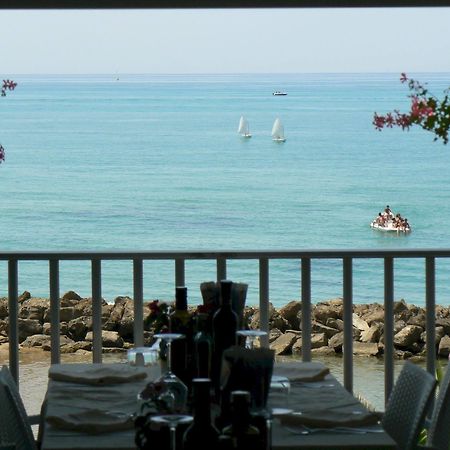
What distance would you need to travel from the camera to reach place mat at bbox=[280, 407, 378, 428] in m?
2.39

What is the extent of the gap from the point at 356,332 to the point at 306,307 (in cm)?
838

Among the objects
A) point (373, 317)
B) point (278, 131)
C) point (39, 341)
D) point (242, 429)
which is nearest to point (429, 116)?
point (242, 429)

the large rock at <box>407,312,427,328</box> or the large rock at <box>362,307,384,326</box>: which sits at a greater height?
the large rock at <box>407,312,427,328</box>

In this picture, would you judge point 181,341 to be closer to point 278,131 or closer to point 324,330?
point 324,330

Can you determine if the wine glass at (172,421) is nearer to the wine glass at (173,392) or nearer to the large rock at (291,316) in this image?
the wine glass at (173,392)

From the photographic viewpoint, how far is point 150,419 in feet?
5.40

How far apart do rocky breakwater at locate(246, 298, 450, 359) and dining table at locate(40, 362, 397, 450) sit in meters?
6.74

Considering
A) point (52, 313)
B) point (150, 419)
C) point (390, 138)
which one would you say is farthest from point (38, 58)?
point (150, 419)

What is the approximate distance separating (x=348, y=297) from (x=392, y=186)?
1014 inches

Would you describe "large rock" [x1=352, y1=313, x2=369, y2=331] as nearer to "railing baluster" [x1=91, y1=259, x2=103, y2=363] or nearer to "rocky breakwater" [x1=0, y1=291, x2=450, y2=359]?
"rocky breakwater" [x1=0, y1=291, x2=450, y2=359]

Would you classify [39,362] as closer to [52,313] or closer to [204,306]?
[52,313]

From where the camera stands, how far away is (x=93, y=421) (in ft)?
7.88

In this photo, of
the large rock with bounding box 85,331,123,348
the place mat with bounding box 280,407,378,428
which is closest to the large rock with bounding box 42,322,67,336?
the large rock with bounding box 85,331,123,348

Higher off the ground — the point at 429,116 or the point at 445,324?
the point at 429,116
